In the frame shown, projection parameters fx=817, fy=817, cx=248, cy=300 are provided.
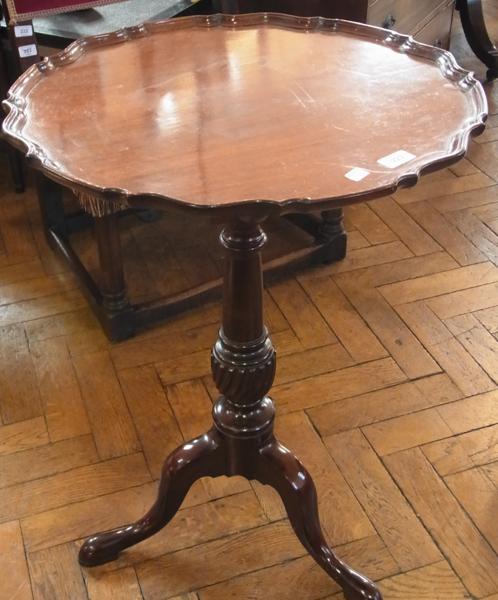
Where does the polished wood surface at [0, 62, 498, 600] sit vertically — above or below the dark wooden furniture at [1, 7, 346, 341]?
below

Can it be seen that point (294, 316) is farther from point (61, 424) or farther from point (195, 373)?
point (61, 424)

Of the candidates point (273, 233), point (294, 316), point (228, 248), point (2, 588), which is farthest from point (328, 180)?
point (273, 233)

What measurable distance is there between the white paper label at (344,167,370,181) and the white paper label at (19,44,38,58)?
3.57 ft

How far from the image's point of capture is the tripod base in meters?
1.30

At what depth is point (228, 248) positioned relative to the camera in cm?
112

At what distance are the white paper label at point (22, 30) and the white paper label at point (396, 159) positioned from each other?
3.56 ft

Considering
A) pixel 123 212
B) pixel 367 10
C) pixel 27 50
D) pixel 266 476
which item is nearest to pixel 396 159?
pixel 266 476

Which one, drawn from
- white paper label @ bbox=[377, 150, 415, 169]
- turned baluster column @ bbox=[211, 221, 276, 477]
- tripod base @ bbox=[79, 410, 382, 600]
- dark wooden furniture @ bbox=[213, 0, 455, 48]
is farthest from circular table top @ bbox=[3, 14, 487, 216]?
dark wooden furniture @ bbox=[213, 0, 455, 48]

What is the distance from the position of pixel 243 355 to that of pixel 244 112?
1.15 feet

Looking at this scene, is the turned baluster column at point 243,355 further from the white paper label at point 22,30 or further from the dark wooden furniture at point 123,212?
the white paper label at point 22,30

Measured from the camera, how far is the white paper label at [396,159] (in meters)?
0.98

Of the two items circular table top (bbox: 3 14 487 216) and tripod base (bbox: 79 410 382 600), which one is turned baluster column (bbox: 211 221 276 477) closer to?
tripod base (bbox: 79 410 382 600)

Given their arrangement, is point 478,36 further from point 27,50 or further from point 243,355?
point 243,355

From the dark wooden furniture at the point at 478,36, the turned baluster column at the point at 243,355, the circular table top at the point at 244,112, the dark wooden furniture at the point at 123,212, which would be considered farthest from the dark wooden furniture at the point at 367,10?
the turned baluster column at the point at 243,355
